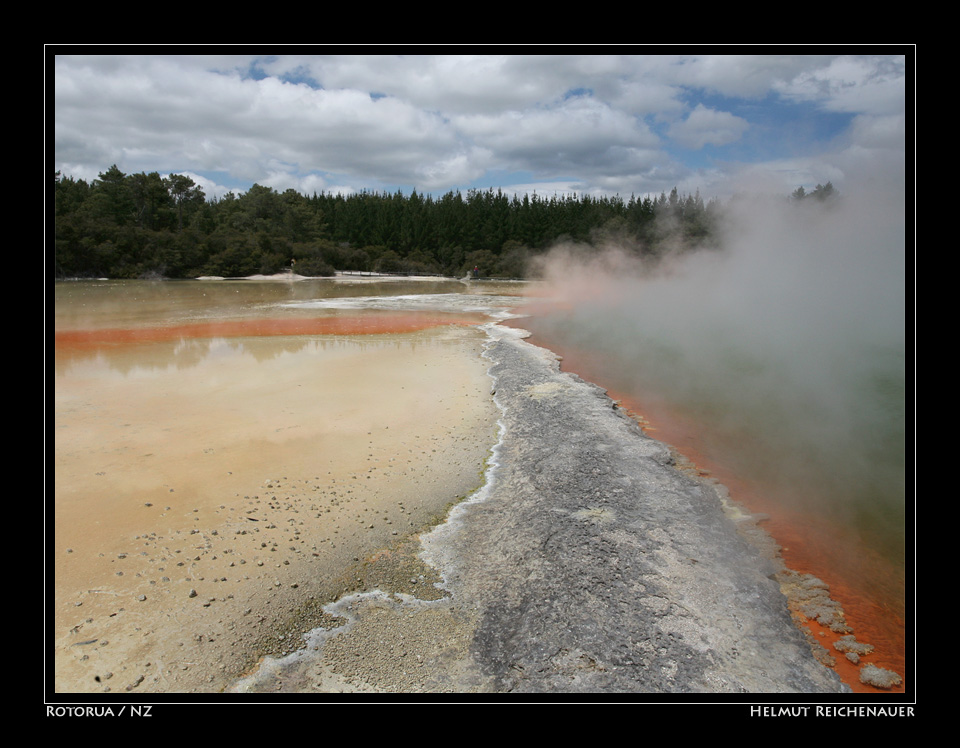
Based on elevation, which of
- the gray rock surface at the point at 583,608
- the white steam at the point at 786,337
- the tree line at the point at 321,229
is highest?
the tree line at the point at 321,229

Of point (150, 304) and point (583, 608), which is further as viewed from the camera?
point (150, 304)

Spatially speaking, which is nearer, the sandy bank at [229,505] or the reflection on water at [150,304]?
the sandy bank at [229,505]

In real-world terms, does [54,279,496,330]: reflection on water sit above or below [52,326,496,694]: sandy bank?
above

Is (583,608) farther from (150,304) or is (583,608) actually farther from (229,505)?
(150,304)

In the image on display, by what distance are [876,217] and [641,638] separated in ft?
71.6

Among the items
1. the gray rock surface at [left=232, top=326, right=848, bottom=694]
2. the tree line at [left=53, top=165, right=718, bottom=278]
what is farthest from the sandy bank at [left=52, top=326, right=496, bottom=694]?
the tree line at [left=53, top=165, right=718, bottom=278]

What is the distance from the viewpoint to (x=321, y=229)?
67.2 m

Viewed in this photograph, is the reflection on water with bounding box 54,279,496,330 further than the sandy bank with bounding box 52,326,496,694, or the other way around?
the reflection on water with bounding box 54,279,496,330

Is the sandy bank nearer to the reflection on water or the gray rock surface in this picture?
the gray rock surface

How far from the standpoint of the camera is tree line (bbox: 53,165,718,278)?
4153cm

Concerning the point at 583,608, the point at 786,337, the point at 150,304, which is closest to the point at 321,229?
the point at 150,304

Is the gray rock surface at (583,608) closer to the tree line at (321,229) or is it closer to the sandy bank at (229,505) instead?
the sandy bank at (229,505)

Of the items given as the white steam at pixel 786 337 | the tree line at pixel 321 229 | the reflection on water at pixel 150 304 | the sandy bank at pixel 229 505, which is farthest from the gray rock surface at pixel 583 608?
the tree line at pixel 321 229

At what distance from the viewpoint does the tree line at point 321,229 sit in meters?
41.5
